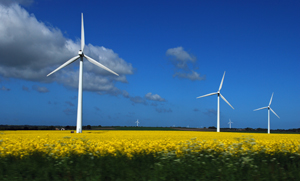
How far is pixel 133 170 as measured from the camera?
8.81 m

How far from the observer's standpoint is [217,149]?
11875 mm

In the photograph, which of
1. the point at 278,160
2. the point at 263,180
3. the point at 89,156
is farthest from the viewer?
the point at 278,160

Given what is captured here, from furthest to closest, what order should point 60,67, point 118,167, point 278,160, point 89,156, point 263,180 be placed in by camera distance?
point 60,67 → point 278,160 → point 89,156 → point 118,167 → point 263,180

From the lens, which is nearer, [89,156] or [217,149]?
[89,156]

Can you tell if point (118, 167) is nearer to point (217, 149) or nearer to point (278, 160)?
point (217, 149)

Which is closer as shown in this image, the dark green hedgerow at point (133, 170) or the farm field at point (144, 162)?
the dark green hedgerow at point (133, 170)

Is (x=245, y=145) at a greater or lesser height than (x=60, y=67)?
lesser

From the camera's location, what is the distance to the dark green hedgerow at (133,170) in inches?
326

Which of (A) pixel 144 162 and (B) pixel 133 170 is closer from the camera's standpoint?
(B) pixel 133 170

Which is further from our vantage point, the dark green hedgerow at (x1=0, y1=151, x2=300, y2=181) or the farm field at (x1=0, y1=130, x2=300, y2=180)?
the farm field at (x1=0, y1=130, x2=300, y2=180)

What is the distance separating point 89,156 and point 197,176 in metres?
4.76

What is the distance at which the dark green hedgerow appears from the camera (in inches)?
326

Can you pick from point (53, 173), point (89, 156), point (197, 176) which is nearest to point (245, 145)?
point (197, 176)

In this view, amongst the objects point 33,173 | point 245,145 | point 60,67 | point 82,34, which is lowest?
point 33,173
